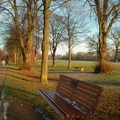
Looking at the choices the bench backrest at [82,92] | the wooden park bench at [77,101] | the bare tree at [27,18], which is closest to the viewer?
the wooden park bench at [77,101]

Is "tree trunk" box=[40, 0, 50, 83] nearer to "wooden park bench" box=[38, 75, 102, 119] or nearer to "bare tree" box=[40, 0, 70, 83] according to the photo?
"bare tree" box=[40, 0, 70, 83]

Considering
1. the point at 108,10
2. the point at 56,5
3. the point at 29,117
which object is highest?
the point at 108,10

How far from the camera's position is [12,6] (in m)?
18.8

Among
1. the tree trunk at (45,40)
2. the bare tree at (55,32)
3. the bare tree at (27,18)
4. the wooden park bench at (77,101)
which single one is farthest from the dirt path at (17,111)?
the bare tree at (55,32)

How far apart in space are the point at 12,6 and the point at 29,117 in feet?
53.2

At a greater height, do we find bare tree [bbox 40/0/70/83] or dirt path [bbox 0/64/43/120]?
bare tree [bbox 40/0/70/83]

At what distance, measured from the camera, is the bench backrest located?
4.07 metres

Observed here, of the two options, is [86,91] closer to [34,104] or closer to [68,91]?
[68,91]

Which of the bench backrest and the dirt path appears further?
the dirt path

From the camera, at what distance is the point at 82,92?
4.71m

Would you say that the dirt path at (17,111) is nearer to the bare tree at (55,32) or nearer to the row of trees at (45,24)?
the row of trees at (45,24)

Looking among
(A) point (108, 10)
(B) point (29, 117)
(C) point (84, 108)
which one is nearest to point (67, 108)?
(C) point (84, 108)

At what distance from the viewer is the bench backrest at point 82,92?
4072 millimetres

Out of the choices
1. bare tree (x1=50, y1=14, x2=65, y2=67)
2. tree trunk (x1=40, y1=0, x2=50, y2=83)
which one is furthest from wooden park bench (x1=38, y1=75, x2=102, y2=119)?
bare tree (x1=50, y1=14, x2=65, y2=67)
